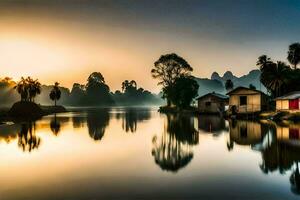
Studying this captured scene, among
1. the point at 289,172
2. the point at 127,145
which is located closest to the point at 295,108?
the point at 127,145

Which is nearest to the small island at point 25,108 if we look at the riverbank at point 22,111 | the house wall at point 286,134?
the riverbank at point 22,111

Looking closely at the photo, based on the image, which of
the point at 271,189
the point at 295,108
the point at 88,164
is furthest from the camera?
the point at 295,108

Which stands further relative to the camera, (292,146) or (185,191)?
(292,146)

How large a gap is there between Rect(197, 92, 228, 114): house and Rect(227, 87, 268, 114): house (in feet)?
43.5

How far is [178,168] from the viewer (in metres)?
17.9

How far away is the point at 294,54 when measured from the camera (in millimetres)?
87812

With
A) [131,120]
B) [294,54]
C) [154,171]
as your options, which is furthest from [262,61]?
[154,171]

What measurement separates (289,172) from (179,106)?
88849mm

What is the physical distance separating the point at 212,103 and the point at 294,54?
26.1 metres

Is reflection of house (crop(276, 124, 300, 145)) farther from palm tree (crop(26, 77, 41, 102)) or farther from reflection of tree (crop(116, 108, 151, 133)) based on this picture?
palm tree (crop(26, 77, 41, 102))

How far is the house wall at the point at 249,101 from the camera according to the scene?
69000 millimetres

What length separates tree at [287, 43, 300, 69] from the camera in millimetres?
87125

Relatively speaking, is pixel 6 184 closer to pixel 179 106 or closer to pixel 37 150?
pixel 37 150

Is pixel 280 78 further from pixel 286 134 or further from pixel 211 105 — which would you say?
Result: pixel 286 134
